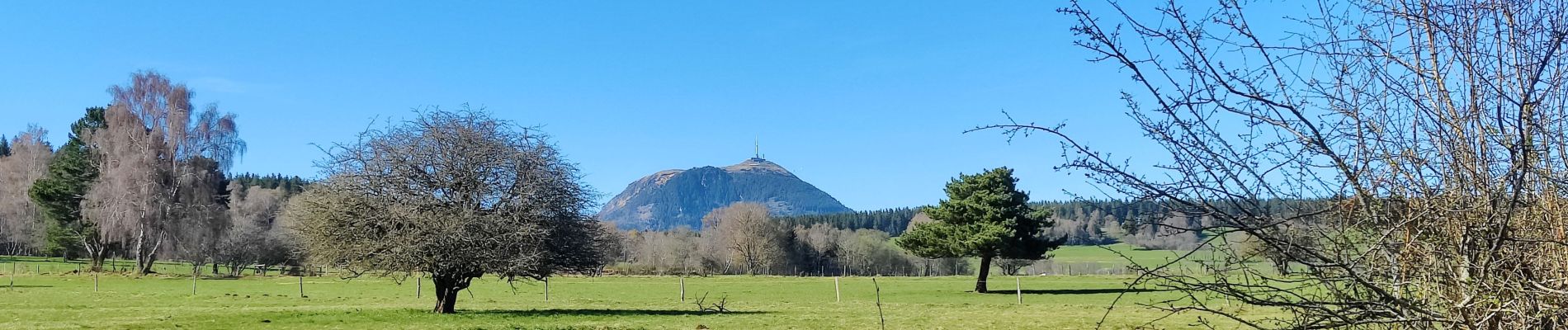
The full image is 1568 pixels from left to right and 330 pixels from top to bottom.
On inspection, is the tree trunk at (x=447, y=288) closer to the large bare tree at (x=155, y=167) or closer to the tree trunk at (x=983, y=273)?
the tree trunk at (x=983, y=273)

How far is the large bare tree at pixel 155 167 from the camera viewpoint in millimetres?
50875

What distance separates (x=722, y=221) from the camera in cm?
10700

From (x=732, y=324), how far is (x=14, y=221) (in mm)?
78570

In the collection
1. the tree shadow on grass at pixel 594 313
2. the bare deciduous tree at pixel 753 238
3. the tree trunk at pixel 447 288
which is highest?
the bare deciduous tree at pixel 753 238

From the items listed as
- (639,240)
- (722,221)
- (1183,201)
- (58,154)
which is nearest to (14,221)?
(58,154)

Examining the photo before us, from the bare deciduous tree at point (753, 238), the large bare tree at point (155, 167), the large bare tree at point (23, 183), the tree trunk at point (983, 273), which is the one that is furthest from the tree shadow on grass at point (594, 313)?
the bare deciduous tree at point (753, 238)

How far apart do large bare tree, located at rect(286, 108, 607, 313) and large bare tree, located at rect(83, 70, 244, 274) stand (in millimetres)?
36992

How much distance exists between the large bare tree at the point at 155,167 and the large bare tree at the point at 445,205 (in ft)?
121

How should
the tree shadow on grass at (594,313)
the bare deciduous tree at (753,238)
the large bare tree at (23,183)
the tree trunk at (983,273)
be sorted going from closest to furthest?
the tree shadow on grass at (594,313)
the tree trunk at (983,273)
the large bare tree at (23,183)
the bare deciduous tree at (753,238)

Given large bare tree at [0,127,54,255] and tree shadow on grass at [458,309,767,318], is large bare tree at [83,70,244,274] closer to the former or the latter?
large bare tree at [0,127,54,255]

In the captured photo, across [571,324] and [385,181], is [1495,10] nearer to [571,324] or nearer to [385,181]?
[571,324]

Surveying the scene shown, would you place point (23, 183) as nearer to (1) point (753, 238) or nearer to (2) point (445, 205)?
(1) point (753, 238)

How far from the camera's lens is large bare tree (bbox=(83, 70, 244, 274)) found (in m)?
50.9

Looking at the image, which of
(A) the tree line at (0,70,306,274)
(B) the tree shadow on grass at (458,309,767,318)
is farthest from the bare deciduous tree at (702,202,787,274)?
(B) the tree shadow on grass at (458,309,767,318)
